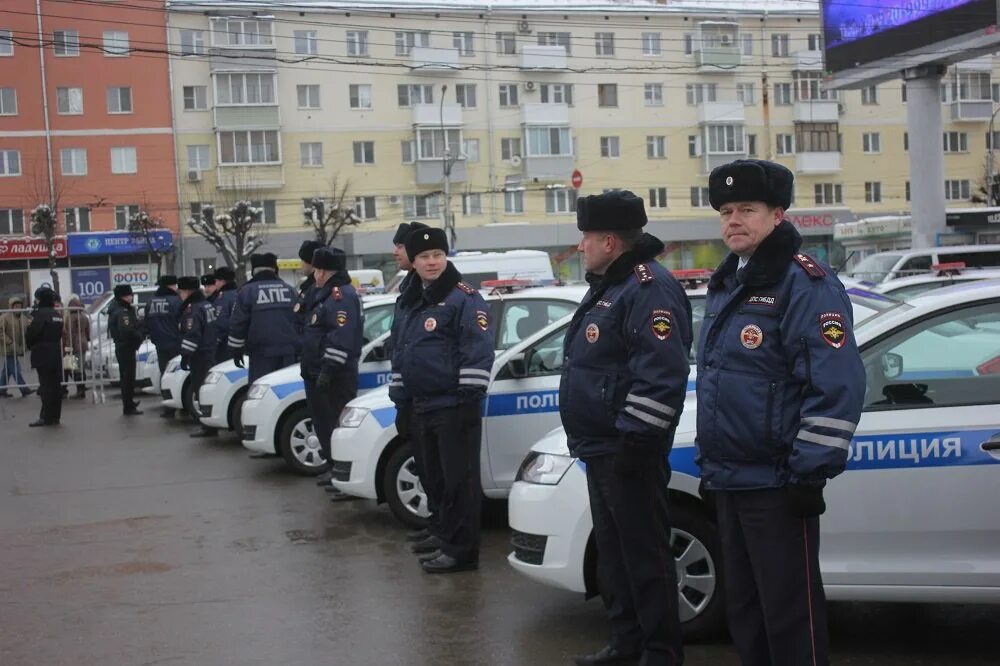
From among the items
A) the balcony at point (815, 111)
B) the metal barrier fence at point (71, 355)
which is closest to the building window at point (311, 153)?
the balcony at point (815, 111)

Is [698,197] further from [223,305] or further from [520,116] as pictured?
[223,305]

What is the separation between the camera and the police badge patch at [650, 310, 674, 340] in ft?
16.1

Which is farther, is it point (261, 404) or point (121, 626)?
point (261, 404)

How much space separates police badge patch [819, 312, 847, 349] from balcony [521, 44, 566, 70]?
176ft

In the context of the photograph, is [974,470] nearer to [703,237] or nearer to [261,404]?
[261,404]

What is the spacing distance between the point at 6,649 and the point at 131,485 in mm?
5612

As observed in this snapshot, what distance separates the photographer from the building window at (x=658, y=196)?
59.1 metres

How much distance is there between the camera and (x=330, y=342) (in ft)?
31.5

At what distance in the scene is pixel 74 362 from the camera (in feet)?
74.6

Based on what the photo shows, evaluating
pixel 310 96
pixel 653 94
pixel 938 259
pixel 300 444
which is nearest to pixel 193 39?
pixel 310 96

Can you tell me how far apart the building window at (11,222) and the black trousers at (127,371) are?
128 feet

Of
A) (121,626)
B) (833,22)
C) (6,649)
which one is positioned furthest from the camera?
(833,22)

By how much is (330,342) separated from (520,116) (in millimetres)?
49052

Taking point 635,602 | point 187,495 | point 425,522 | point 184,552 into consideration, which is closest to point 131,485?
point 187,495
